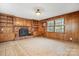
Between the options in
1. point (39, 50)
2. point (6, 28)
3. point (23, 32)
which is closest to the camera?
point (39, 50)

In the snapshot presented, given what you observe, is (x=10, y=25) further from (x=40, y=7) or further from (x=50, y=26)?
(x=50, y=26)

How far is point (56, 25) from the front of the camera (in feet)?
20.3

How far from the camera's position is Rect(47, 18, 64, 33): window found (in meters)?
5.63

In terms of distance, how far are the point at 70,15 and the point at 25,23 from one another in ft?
11.8

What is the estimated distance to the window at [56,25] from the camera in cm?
563

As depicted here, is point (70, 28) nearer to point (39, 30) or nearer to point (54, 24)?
point (54, 24)

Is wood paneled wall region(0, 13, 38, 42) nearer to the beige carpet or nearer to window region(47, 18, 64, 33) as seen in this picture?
the beige carpet

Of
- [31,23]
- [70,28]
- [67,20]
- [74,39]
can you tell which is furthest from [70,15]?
[31,23]

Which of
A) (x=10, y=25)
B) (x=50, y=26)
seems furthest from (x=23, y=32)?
(x=50, y=26)

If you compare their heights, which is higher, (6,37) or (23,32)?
(23,32)

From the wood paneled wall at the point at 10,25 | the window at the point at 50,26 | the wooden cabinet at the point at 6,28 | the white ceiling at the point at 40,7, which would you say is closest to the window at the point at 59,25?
the window at the point at 50,26

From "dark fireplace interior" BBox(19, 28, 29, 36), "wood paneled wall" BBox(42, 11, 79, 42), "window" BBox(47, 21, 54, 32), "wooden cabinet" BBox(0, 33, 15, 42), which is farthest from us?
"window" BBox(47, 21, 54, 32)

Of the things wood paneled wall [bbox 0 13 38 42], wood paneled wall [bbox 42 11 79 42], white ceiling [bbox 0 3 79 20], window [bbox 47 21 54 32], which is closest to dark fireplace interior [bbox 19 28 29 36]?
wood paneled wall [bbox 0 13 38 42]

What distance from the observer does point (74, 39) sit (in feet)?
15.3
